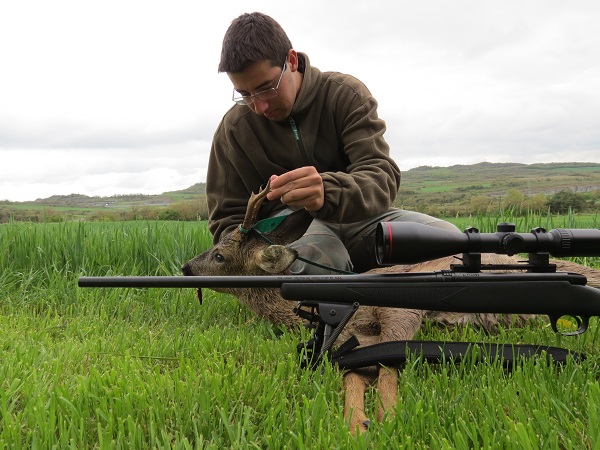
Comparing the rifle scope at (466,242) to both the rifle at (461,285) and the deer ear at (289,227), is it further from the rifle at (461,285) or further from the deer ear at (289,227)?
the deer ear at (289,227)

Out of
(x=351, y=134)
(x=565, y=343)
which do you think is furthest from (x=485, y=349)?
(x=351, y=134)

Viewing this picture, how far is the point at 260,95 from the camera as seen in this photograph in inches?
163

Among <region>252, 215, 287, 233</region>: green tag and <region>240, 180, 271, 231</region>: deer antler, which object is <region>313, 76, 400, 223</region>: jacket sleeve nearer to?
<region>240, 180, 271, 231</region>: deer antler

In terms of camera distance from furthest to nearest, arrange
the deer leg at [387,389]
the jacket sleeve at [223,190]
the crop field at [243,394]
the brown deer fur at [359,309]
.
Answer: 1. the jacket sleeve at [223,190]
2. the brown deer fur at [359,309]
3. the deer leg at [387,389]
4. the crop field at [243,394]

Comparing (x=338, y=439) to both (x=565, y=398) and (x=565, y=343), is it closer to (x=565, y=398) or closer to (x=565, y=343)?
(x=565, y=398)

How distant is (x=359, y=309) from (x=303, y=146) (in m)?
1.42

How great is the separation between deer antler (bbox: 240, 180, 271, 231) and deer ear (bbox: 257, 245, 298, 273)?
0.29m

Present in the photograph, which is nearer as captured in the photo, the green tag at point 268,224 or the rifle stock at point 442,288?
the rifle stock at point 442,288

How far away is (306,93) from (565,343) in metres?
2.56

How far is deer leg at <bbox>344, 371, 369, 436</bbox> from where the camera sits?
2365 mm

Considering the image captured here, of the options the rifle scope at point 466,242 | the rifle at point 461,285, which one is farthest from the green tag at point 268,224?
the rifle scope at point 466,242

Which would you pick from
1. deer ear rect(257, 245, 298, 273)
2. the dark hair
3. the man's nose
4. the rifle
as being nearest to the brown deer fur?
deer ear rect(257, 245, 298, 273)

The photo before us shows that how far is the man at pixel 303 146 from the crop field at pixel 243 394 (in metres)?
0.90

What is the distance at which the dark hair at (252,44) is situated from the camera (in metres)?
3.97
